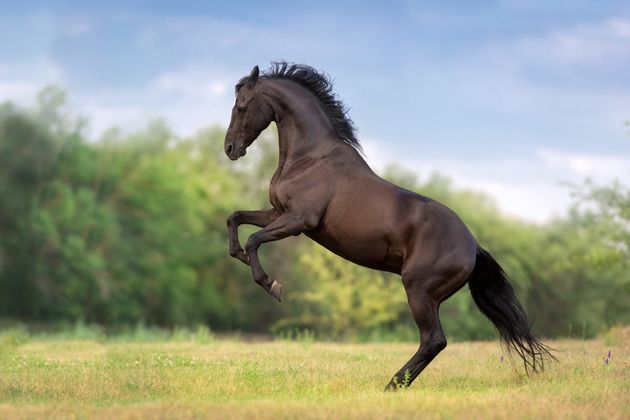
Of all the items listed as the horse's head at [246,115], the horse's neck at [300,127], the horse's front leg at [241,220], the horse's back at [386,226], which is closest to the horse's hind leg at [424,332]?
the horse's back at [386,226]

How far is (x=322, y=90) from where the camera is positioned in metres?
9.20

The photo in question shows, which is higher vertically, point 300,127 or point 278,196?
point 300,127

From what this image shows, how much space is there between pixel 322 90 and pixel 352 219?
1.77 m

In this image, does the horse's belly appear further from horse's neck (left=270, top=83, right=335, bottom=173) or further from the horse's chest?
horse's neck (left=270, top=83, right=335, bottom=173)

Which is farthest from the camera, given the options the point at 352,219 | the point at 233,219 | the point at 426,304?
the point at 233,219

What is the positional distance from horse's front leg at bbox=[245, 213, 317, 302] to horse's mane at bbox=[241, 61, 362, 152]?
4.08ft

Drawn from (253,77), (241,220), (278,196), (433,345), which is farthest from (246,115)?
(433,345)

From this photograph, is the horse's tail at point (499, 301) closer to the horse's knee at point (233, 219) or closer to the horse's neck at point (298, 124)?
the horse's neck at point (298, 124)

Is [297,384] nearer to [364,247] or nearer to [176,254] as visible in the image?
[364,247]

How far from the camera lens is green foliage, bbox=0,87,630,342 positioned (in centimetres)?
3403

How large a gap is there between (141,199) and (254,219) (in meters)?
33.5

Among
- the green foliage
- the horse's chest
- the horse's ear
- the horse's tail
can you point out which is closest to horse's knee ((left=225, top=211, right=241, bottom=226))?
the horse's chest

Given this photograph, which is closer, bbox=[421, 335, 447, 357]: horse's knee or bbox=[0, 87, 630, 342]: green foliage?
bbox=[421, 335, 447, 357]: horse's knee

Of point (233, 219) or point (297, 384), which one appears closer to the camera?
point (297, 384)
